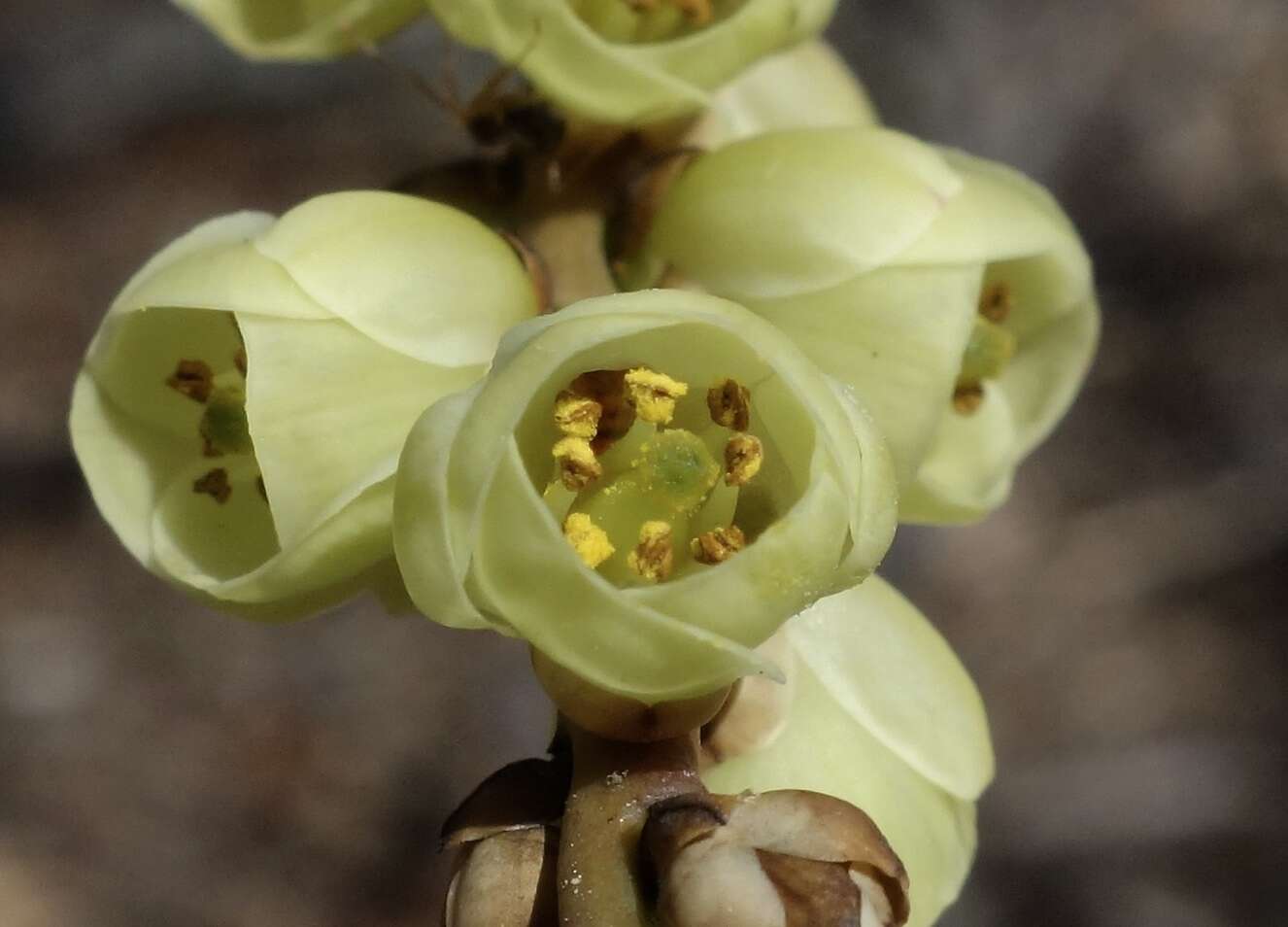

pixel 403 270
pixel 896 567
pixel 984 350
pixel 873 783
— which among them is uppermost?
pixel 403 270

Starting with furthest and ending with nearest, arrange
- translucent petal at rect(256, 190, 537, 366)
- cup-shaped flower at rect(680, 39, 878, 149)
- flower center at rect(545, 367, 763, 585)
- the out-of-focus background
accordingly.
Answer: the out-of-focus background, cup-shaped flower at rect(680, 39, 878, 149), translucent petal at rect(256, 190, 537, 366), flower center at rect(545, 367, 763, 585)

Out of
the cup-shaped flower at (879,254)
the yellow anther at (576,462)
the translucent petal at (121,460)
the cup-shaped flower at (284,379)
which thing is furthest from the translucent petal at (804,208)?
the translucent petal at (121,460)

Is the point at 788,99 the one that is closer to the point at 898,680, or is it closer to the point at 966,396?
the point at 966,396

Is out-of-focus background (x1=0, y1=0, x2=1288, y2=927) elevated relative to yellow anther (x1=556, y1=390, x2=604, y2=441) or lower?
lower

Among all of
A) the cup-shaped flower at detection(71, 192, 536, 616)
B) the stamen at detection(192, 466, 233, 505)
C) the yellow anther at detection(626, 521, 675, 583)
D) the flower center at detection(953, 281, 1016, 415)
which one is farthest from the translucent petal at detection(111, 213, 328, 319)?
the flower center at detection(953, 281, 1016, 415)

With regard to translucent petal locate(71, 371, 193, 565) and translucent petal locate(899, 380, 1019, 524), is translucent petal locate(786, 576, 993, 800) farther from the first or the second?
translucent petal locate(71, 371, 193, 565)

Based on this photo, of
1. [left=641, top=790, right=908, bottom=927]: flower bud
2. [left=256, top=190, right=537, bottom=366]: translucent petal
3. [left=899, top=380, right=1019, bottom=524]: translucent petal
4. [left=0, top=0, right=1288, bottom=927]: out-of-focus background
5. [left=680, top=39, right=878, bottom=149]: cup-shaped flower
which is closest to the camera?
[left=641, top=790, right=908, bottom=927]: flower bud

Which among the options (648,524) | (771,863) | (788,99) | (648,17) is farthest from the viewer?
(788,99)

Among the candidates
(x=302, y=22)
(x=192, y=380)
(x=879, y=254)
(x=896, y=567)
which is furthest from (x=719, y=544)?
(x=896, y=567)
